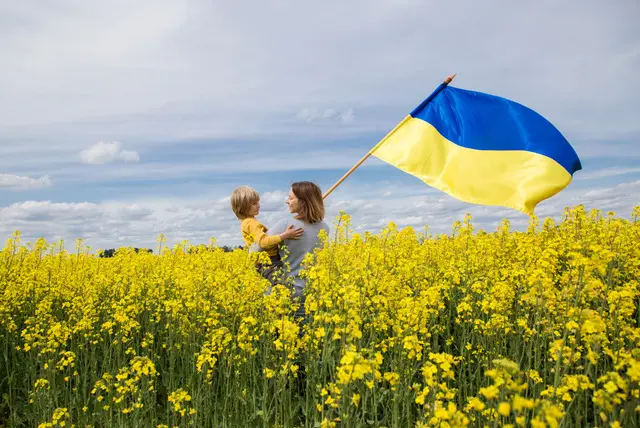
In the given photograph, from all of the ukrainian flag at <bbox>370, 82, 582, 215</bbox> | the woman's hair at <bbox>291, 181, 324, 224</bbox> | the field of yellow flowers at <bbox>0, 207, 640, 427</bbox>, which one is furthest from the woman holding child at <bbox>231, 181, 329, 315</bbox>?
the ukrainian flag at <bbox>370, 82, 582, 215</bbox>

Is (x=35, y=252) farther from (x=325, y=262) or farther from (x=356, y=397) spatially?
(x=356, y=397)

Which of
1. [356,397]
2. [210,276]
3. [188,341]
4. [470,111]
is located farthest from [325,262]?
[470,111]

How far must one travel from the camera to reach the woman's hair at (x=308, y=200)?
19.6 feet

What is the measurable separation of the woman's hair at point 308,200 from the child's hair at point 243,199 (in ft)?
1.83

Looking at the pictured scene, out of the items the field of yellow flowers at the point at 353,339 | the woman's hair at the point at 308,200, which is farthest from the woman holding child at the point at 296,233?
the field of yellow flowers at the point at 353,339

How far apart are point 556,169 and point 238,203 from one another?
4.36m

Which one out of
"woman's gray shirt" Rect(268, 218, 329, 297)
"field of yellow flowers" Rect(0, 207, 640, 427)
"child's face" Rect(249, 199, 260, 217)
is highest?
"child's face" Rect(249, 199, 260, 217)

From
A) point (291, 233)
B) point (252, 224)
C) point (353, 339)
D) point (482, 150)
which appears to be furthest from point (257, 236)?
point (482, 150)

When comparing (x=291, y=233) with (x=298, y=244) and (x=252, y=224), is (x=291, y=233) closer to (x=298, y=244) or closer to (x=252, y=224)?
(x=298, y=244)

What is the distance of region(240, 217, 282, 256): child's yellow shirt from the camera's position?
5926mm

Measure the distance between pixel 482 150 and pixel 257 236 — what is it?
11.9ft

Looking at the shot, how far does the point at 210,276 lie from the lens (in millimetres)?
5770

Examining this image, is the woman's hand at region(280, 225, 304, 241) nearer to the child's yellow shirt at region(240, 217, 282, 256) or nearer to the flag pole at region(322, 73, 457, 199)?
the child's yellow shirt at region(240, 217, 282, 256)

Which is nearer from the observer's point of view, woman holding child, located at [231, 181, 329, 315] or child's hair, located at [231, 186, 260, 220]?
woman holding child, located at [231, 181, 329, 315]
